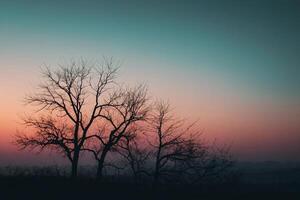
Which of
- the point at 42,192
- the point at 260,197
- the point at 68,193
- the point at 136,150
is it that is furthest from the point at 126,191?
the point at 136,150

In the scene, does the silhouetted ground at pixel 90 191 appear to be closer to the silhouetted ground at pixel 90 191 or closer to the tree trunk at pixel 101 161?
the silhouetted ground at pixel 90 191

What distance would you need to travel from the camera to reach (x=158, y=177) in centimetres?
3256

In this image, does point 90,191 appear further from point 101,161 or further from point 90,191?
point 101,161

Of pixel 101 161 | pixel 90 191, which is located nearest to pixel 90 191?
pixel 90 191

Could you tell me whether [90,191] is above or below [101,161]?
below

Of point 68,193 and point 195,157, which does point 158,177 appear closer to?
point 195,157

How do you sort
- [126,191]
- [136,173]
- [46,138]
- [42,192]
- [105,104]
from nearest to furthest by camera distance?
[42,192] → [126,191] → [46,138] → [105,104] → [136,173]

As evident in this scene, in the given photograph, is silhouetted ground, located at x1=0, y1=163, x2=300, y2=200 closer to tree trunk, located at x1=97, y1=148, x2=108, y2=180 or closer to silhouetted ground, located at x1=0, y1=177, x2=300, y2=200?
silhouetted ground, located at x1=0, y1=177, x2=300, y2=200

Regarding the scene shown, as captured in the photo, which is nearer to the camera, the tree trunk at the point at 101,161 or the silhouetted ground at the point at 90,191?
the silhouetted ground at the point at 90,191

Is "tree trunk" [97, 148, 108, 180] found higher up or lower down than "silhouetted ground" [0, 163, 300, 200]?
higher up

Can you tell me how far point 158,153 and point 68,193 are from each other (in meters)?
19.0

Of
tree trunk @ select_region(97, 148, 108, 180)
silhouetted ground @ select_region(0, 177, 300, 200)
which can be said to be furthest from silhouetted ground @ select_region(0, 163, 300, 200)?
tree trunk @ select_region(97, 148, 108, 180)

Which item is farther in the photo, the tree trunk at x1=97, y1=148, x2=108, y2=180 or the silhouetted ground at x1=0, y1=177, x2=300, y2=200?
the tree trunk at x1=97, y1=148, x2=108, y2=180

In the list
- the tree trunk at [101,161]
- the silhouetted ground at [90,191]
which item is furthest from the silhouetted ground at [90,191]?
the tree trunk at [101,161]
